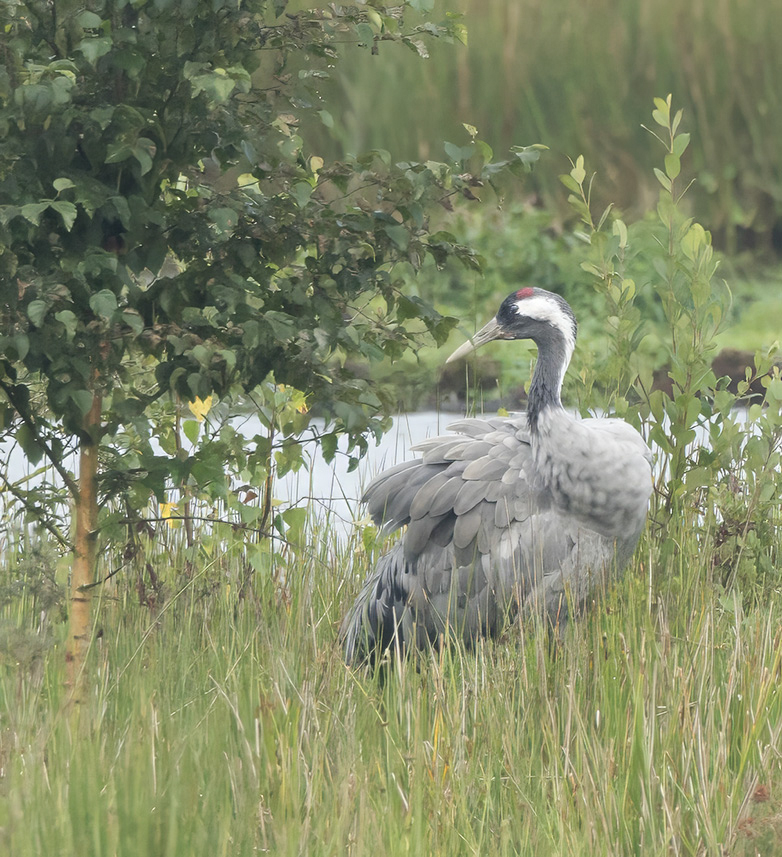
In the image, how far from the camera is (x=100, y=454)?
340 cm

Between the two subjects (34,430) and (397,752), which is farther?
(34,430)

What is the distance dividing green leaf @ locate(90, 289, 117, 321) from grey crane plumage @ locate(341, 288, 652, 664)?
5.13ft

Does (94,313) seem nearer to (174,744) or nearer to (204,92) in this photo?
(204,92)

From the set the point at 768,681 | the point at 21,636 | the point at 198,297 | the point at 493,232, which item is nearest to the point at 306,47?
the point at 198,297

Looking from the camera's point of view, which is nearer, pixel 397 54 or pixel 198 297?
pixel 198 297

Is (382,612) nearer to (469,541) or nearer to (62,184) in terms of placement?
(469,541)

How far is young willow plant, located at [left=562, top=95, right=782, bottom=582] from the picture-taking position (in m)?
4.15

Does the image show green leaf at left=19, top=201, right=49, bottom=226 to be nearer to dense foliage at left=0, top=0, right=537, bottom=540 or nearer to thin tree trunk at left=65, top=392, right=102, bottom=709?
dense foliage at left=0, top=0, right=537, bottom=540

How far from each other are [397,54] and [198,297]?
763cm

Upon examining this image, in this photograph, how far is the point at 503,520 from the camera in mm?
3836

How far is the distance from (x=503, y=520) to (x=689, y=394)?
844 millimetres

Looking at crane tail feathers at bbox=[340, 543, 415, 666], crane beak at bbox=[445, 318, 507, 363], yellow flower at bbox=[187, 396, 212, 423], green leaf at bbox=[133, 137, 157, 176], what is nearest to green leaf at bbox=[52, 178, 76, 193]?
green leaf at bbox=[133, 137, 157, 176]

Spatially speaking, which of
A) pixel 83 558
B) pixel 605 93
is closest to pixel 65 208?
pixel 83 558

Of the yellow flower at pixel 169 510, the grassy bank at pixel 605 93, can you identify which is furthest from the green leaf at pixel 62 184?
the grassy bank at pixel 605 93
